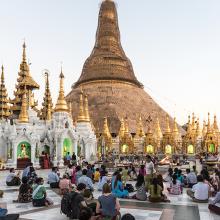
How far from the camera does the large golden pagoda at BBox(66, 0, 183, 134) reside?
53.6 metres

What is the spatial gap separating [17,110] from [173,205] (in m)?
32.8

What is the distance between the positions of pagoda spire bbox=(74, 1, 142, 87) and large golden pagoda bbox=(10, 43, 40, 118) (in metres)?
18.1

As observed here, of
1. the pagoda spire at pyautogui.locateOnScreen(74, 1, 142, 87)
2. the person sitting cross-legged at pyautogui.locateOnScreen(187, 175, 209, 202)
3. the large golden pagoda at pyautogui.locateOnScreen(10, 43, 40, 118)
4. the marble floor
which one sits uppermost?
the pagoda spire at pyautogui.locateOnScreen(74, 1, 142, 87)

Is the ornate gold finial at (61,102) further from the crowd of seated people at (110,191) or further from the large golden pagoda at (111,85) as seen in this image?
the crowd of seated people at (110,191)

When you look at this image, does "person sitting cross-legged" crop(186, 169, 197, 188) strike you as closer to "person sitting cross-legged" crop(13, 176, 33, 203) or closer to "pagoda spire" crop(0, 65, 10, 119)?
"person sitting cross-legged" crop(13, 176, 33, 203)

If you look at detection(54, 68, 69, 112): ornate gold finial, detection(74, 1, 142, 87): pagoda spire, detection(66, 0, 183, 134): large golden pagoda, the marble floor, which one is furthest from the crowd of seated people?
detection(74, 1, 142, 87): pagoda spire

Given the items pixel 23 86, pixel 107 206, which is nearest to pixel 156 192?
pixel 107 206

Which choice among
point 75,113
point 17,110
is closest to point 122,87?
point 75,113

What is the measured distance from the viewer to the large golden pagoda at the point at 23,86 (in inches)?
1624

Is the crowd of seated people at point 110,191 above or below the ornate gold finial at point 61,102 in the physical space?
below

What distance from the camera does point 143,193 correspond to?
1192 centimetres

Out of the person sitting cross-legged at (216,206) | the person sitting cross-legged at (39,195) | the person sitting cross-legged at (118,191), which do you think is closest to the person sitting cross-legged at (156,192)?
the person sitting cross-legged at (118,191)

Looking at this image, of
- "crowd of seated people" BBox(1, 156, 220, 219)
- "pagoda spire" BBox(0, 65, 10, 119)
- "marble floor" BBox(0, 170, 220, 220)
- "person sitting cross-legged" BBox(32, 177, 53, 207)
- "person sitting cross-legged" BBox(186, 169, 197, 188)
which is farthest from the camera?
"pagoda spire" BBox(0, 65, 10, 119)

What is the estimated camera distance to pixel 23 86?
4203 cm
